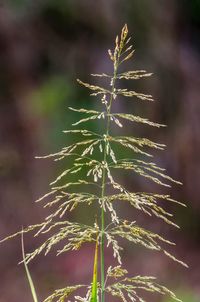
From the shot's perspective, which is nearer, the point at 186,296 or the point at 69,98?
the point at 186,296

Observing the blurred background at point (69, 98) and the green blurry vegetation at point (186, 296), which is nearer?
the green blurry vegetation at point (186, 296)

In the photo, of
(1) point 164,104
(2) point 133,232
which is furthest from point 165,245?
(2) point 133,232

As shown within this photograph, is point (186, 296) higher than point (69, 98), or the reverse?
point (69, 98)

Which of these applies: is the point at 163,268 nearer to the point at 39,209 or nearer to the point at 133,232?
the point at 39,209

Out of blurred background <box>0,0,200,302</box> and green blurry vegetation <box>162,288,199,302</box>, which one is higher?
blurred background <box>0,0,200,302</box>

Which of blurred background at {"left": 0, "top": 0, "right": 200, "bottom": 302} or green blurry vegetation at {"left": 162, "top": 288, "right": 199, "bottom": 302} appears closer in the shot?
green blurry vegetation at {"left": 162, "top": 288, "right": 199, "bottom": 302}

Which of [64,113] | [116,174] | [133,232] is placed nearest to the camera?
[133,232]

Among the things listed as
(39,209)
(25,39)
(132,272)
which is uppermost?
(25,39)

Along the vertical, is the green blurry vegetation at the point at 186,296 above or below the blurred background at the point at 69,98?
below
